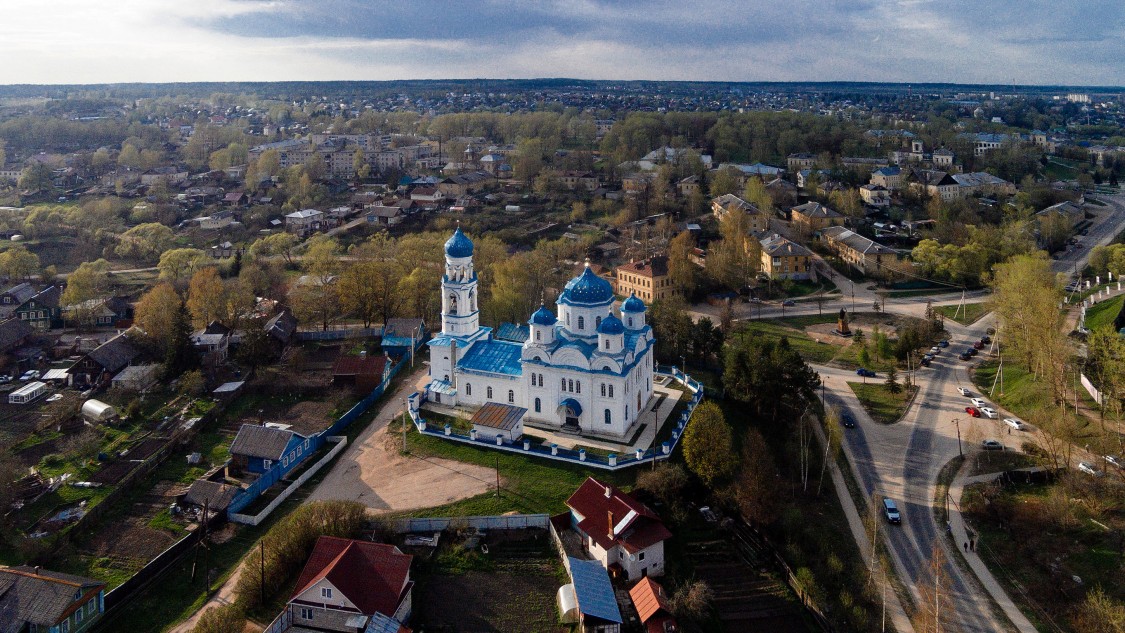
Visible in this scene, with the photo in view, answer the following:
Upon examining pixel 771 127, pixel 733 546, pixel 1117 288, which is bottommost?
pixel 733 546

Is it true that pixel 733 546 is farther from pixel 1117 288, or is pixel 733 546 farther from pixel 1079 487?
pixel 1117 288

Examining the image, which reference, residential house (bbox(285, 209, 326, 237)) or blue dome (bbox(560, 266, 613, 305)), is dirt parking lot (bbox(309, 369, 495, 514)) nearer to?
blue dome (bbox(560, 266, 613, 305))

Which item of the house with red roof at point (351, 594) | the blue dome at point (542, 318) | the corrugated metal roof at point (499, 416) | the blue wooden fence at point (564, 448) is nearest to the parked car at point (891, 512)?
the blue wooden fence at point (564, 448)

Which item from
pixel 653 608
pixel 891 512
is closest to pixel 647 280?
pixel 891 512

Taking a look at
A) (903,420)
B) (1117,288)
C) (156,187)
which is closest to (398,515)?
(903,420)

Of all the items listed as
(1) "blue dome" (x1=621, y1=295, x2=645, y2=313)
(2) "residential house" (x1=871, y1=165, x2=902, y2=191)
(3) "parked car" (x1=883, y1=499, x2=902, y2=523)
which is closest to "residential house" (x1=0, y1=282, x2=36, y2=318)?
(1) "blue dome" (x1=621, y1=295, x2=645, y2=313)

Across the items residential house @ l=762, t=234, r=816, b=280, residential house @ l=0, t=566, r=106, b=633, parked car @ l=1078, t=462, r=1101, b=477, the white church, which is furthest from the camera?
residential house @ l=762, t=234, r=816, b=280
